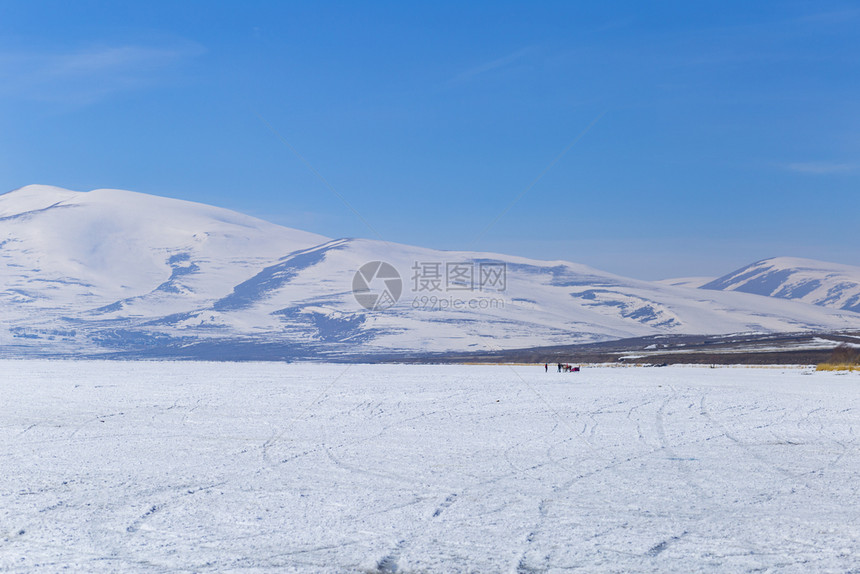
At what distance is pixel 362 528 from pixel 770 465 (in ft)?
18.4

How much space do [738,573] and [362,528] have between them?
3052 mm

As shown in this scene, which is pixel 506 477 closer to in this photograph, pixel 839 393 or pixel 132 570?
pixel 132 570

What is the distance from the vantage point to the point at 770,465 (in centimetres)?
998

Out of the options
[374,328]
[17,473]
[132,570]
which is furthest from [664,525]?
[374,328]


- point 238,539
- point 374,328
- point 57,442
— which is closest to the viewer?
point 238,539

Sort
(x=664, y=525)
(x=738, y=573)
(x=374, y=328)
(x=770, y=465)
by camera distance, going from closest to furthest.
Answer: (x=738, y=573) < (x=664, y=525) < (x=770, y=465) < (x=374, y=328)

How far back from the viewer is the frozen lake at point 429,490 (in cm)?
627

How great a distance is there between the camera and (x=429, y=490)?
8555mm

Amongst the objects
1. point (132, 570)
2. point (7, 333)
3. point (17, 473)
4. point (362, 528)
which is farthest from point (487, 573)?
point (7, 333)

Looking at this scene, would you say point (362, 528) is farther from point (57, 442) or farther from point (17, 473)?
point (57, 442)

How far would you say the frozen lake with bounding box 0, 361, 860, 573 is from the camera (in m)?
6.27

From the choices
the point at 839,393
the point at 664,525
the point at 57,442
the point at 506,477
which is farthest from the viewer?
the point at 839,393

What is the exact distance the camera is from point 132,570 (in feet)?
19.3

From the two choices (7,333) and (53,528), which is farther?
(7,333)
